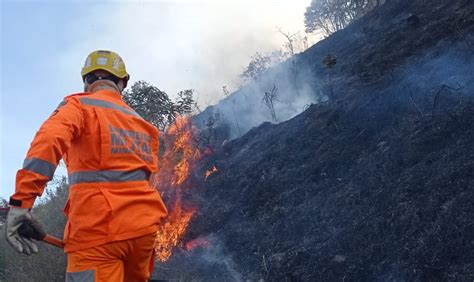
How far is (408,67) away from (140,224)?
299 inches

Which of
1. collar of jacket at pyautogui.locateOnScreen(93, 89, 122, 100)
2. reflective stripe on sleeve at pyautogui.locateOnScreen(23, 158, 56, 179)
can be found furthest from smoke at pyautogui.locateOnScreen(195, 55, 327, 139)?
reflective stripe on sleeve at pyautogui.locateOnScreen(23, 158, 56, 179)

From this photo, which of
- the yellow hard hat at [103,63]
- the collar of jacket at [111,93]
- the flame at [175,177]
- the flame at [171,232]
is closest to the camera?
the collar of jacket at [111,93]

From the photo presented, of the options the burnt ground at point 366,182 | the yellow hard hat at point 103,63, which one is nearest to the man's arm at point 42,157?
the yellow hard hat at point 103,63

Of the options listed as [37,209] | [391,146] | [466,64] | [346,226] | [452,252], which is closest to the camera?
[452,252]

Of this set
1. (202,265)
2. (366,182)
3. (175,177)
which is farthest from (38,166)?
(175,177)

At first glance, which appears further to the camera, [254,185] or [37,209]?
[37,209]

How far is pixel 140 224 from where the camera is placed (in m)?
2.91

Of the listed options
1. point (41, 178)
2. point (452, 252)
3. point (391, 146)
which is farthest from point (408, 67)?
point (41, 178)

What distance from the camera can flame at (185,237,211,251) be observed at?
7.95m

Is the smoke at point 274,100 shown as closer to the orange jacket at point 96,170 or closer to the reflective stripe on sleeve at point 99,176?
the orange jacket at point 96,170

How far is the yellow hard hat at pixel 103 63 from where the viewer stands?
3.29 m

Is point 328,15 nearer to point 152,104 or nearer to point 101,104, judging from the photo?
point 152,104

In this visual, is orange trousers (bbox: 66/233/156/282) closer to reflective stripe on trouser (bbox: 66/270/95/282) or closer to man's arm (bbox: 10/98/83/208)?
reflective stripe on trouser (bbox: 66/270/95/282)

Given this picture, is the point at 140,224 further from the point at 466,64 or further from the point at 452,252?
the point at 466,64
